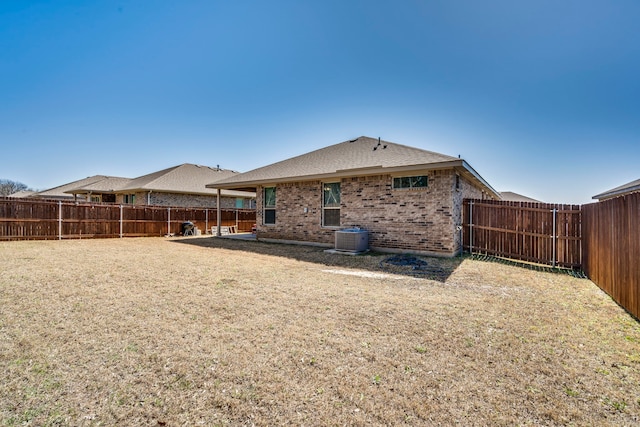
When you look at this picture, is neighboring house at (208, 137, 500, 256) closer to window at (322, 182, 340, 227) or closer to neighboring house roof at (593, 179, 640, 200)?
window at (322, 182, 340, 227)

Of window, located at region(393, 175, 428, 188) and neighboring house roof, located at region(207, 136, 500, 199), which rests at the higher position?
neighboring house roof, located at region(207, 136, 500, 199)

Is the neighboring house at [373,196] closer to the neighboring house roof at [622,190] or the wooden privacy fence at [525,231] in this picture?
the wooden privacy fence at [525,231]

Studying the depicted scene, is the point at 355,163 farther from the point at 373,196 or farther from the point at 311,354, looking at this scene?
the point at 311,354

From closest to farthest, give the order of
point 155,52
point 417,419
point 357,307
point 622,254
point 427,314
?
point 417,419
point 427,314
point 357,307
point 622,254
point 155,52

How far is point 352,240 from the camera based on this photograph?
32.7 feet

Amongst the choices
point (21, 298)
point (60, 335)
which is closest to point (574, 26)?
point (60, 335)

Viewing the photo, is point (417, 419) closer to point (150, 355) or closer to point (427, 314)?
point (427, 314)

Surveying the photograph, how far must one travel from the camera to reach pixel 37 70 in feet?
38.5

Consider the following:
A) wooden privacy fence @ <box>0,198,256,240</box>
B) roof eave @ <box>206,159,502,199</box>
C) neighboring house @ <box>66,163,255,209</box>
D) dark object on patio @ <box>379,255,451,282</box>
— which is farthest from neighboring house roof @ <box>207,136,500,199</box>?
neighboring house @ <box>66,163,255,209</box>

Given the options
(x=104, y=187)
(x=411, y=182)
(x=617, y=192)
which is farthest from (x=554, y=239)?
(x=104, y=187)

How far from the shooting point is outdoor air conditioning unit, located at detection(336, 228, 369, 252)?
9938mm

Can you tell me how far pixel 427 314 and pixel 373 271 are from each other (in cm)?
305

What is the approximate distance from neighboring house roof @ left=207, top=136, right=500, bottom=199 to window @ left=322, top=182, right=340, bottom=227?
0.65 metres

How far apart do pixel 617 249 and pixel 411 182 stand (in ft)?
17.8
